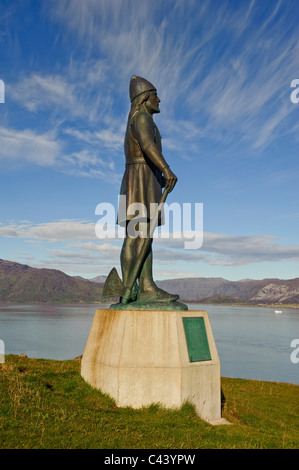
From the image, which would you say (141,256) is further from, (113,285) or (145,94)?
(145,94)

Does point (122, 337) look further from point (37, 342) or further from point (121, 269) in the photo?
point (37, 342)

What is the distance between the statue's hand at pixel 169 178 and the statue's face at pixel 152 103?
4.80 feet

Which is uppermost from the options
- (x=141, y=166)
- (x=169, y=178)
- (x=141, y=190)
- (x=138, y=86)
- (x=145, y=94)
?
(x=138, y=86)

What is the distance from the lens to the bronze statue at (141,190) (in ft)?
23.8

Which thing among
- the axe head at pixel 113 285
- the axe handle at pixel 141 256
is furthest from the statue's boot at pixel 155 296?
the axe head at pixel 113 285

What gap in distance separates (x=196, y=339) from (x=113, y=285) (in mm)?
1902

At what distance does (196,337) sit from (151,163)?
3.43 m

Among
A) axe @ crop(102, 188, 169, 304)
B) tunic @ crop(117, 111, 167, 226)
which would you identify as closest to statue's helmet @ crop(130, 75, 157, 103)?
tunic @ crop(117, 111, 167, 226)

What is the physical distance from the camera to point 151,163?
767 cm

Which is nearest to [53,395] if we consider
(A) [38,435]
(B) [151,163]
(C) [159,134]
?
(A) [38,435]

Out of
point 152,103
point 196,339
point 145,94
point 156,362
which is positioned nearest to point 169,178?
point 152,103

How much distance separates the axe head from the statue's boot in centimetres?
40

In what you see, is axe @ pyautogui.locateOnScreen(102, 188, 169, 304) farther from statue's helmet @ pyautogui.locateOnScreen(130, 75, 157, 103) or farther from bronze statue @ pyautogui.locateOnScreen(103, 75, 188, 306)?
statue's helmet @ pyautogui.locateOnScreen(130, 75, 157, 103)

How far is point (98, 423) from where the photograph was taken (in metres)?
4.91
